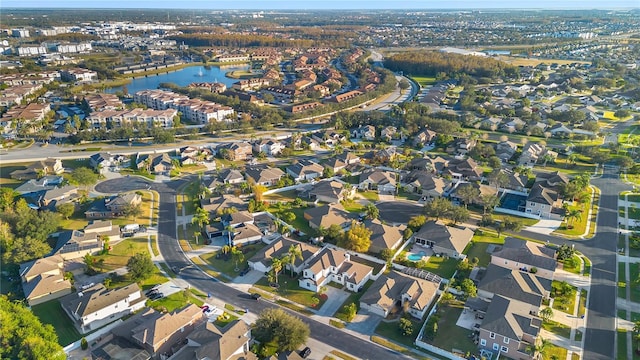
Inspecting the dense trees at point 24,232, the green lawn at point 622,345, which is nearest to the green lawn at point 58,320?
the dense trees at point 24,232

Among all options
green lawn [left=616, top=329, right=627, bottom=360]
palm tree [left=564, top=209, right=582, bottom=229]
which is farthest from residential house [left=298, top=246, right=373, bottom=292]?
palm tree [left=564, top=209, right=582, bottom=229]

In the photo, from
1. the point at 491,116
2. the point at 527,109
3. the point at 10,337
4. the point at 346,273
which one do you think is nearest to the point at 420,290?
the point at 346,273

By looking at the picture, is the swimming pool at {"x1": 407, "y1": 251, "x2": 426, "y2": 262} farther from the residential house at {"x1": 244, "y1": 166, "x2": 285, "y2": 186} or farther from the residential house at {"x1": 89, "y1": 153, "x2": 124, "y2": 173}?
the residential house at {"x1": 89, "y1": 153, "x2": 124, "y2": 173}

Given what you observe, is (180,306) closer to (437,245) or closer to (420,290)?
(420,290)

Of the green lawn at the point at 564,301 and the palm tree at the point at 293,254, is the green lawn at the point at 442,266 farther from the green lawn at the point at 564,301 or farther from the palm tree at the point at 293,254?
the palm tree at the point at 293,254

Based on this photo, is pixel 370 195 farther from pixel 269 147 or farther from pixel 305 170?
pixel 269 147
